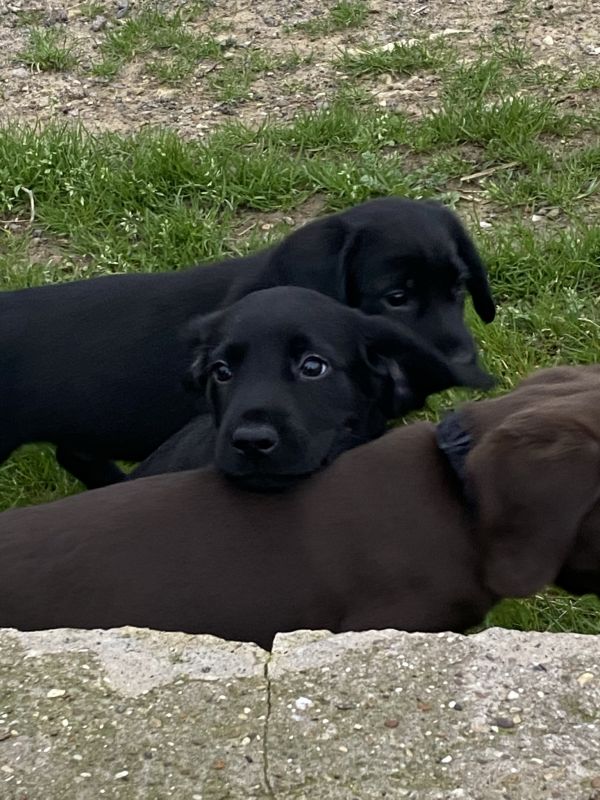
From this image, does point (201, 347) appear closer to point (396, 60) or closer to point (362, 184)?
point (362, 184)

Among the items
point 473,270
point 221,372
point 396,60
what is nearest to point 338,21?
point 396,60

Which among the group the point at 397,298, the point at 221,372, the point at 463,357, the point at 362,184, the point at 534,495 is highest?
the point at 534,495

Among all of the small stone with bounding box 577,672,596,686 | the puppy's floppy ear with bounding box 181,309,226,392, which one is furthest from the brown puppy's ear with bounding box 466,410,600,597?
the puppy's floppy ear with bounding box 181,309,226,392

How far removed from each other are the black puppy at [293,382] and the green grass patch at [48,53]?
3301 mm

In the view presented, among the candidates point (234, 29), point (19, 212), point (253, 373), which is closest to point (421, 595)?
point (253, 373)

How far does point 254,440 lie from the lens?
272 cm

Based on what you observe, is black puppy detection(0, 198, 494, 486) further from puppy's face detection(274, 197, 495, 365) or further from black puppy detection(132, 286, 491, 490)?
black puppy detection(132, 286, 491, 490)

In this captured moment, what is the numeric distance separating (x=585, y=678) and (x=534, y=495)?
1.59 ft

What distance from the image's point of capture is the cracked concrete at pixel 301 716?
1749mm

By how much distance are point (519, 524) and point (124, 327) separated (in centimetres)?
161

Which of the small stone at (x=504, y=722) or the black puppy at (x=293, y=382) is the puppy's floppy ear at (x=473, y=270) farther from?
the small stone at (x=504, y=722)

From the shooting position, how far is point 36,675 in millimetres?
1972

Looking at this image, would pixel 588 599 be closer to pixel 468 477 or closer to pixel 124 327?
pixel 468 477

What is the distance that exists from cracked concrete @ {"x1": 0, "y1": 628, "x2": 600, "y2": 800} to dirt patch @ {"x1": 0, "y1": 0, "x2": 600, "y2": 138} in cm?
392
